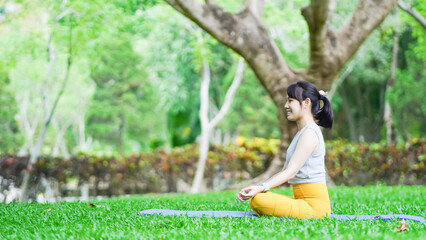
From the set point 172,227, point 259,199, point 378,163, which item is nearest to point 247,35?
point 259,199

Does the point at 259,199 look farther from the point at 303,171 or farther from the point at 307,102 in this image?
the point at 307,102

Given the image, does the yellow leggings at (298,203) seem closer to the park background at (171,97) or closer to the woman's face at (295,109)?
the woman's face at (295,109)

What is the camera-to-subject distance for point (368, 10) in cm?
786

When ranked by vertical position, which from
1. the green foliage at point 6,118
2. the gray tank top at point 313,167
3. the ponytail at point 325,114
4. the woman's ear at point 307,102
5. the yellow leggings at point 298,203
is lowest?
the green foliage at point 6,118

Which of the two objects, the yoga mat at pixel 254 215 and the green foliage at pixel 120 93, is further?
the green foliage at pixel 120 93

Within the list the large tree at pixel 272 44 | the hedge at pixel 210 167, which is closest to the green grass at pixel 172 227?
the large tree at pixel 272 44

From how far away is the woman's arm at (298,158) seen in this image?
3832 millimetres

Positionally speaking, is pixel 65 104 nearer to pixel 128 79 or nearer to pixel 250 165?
pixel 128 79

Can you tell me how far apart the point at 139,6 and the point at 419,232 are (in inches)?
283

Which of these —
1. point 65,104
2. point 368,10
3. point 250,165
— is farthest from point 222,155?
point 65,104

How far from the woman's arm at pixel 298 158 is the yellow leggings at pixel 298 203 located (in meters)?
0.13

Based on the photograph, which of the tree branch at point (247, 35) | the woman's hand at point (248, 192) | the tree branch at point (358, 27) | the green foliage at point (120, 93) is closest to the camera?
the woman's hand at point (248, 192)

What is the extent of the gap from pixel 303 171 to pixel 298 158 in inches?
6.5

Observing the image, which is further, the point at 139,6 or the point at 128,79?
the point at 128,79
